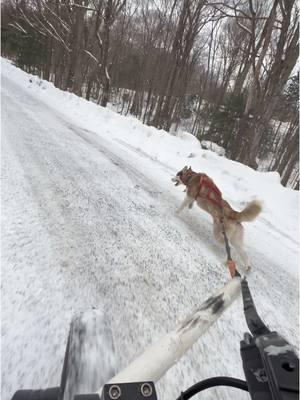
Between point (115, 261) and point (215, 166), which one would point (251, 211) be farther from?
point (215, 166)

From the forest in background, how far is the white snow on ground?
539 cm

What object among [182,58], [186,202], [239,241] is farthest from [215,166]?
[182,58]

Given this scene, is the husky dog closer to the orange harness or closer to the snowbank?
the orange harness

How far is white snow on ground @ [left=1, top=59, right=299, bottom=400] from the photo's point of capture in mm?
1732

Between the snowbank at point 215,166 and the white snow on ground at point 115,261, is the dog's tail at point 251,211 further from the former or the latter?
the snowbank at point 215,166

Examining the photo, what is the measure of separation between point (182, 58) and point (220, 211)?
43.4ft

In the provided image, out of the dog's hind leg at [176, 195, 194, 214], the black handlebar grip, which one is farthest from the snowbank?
the black handlebar grip

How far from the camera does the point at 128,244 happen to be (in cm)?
301

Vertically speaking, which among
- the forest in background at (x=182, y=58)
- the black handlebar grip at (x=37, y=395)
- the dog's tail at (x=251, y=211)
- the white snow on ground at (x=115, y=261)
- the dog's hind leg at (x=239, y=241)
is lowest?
the white snow on ground at (x=115, y=261)

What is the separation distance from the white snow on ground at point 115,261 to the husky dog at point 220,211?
0.25 meters

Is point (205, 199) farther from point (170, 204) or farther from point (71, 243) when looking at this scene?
point (71, 243)

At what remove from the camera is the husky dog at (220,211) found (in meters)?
3.24

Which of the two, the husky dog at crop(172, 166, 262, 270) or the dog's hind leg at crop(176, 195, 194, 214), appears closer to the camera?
the husky dog at crop(172, 166, 262, 270)

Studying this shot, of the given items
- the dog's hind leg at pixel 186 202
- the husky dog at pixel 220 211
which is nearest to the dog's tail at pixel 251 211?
the husky dog at pixel 220 211
